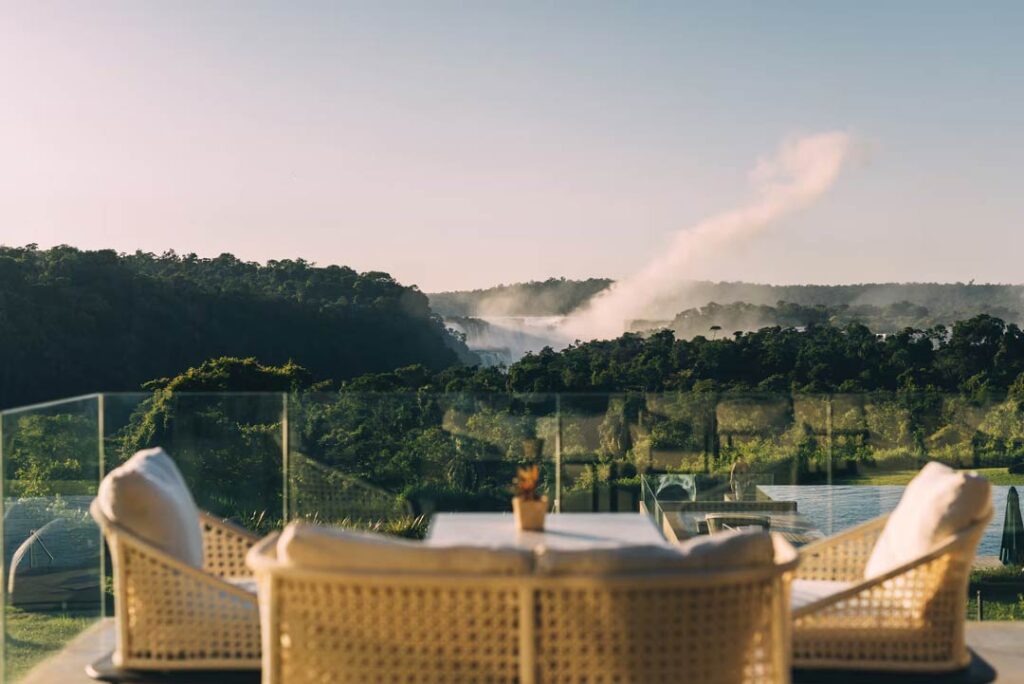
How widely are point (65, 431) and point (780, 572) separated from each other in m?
3.35

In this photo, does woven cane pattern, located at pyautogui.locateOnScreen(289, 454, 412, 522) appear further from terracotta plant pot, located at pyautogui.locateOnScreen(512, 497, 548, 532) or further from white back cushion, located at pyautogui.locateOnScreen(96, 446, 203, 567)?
white back cushion, located at pyautogui.locateOnScreen(96, 446, 203, 567)

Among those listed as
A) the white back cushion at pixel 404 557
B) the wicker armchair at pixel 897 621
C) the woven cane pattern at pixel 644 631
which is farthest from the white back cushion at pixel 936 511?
the white back cushion at pixel 404 557

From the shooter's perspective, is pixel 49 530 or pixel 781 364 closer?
pixel 49 530

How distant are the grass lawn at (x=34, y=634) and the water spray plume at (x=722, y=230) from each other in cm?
2192

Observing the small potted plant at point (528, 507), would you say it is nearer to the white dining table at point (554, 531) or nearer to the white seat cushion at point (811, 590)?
the white dining table at point (554, 531)

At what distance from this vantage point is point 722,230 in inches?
1148

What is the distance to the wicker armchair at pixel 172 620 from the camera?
10.5 ft

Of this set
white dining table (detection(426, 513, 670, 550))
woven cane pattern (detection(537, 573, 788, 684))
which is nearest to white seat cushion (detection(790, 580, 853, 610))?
white dining table (detection(426, 513, 670, 550))

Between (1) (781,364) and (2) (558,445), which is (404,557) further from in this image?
(1) (781,364)

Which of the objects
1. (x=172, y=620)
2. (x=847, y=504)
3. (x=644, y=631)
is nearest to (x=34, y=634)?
(x=172, y=620)

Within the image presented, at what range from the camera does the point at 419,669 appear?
256 cm

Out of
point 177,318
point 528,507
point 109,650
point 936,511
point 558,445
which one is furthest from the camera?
point 177,318

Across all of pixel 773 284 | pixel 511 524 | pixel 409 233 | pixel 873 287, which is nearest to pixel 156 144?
pixel 409 233

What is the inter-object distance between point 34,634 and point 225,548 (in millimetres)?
1372
